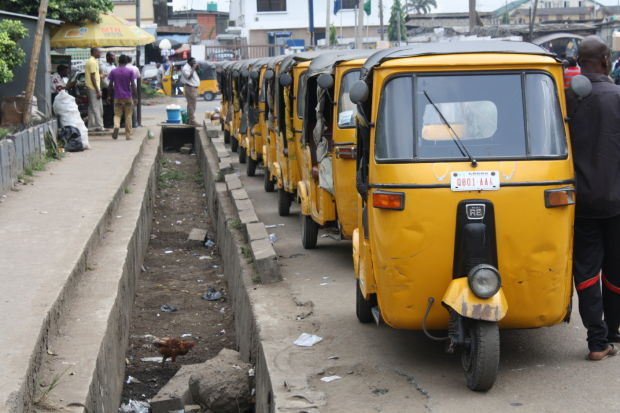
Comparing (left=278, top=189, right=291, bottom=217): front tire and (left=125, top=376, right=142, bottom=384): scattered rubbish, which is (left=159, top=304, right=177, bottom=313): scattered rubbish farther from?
(left=278, top=189, right=291, bottom=217): front tire

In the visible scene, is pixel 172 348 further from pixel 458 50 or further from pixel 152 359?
pixel 458 50

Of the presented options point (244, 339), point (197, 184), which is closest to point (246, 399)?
point (244, 339)

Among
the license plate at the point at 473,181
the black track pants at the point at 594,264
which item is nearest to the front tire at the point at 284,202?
the black track pants at the point at 594,264

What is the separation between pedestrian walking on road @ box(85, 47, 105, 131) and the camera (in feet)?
68.7

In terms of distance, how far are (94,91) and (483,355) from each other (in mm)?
17376

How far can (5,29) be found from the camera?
53.2 feet

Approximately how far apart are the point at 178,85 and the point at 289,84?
39.2 metres

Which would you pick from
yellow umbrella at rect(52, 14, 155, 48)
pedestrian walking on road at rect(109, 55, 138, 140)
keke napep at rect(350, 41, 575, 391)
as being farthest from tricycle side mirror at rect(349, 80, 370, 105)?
yellow umbrella at rect(52, 14, 155, 48)

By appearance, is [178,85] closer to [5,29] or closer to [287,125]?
[5,29]

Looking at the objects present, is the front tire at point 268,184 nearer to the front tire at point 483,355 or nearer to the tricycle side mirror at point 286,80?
the tricycle side mirror at point 286,80

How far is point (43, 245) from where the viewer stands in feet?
30.8

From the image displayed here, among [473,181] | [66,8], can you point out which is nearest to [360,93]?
[473,181]

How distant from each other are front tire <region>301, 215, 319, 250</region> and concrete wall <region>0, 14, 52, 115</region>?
9.43m

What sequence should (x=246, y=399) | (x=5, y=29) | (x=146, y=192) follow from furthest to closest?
(x=5, y=29)
(x=146, y=192)
(x=246, y=399)
